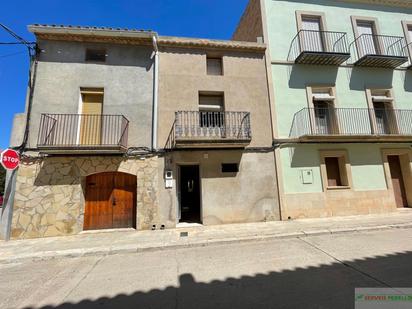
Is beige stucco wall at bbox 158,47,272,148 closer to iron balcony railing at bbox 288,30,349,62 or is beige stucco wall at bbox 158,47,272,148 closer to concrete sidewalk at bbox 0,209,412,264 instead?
iron balcony railing at bbox 288,30,349,62

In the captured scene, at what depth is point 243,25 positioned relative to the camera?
1218 centimetres

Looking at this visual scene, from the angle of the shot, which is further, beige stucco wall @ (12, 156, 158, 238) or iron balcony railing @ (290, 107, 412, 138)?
iron balcony railing @ (290, 107, 412, 138)

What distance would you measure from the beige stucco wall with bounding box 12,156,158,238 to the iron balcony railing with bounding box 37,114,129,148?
0.64 metres

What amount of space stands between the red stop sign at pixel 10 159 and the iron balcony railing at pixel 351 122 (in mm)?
10631

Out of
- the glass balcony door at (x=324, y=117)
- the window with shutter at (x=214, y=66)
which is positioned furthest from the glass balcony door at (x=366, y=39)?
the window with shutter at (x=214, y=66)

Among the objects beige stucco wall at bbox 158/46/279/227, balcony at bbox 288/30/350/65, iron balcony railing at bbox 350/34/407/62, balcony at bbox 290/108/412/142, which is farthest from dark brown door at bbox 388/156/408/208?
beige stucco wall at bbox 158/46/279/227

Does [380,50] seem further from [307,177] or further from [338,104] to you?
[307,177]

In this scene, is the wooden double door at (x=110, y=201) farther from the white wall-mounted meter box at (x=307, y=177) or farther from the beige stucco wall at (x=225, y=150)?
the white wall-mounted meter box at (x=307, y=177)

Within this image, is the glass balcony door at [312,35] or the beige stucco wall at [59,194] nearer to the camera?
the beige stucco wall at [59,194]

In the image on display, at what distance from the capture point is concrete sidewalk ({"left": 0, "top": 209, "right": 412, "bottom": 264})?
5.39m

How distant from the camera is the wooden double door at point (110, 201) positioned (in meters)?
7.83

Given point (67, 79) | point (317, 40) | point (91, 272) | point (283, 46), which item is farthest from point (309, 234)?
point (67, 79)

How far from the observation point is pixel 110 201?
8.00m

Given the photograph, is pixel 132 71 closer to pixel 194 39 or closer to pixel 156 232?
pixel 194 39
